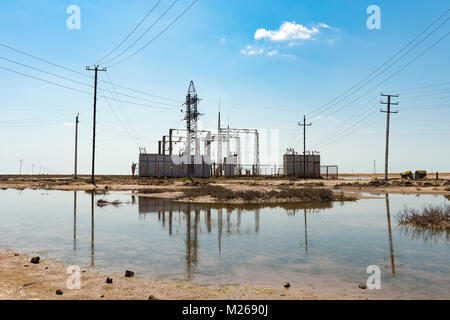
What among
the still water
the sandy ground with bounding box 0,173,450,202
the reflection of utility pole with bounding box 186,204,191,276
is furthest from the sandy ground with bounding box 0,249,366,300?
the sandy ground with bounding box 0,173,450,202

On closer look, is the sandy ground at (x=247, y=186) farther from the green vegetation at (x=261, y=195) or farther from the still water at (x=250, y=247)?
the still water at (x=250, y=247)

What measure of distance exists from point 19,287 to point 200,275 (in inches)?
123

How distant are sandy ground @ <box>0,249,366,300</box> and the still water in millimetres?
378

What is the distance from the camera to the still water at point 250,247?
254 inches

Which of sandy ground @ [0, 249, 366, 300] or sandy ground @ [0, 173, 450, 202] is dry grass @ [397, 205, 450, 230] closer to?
sandy ground @ [0, 249, 366, 300]

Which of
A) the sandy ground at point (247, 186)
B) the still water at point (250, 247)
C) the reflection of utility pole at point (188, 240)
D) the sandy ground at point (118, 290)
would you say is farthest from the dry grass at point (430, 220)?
the sandy ground at point (247, 186)

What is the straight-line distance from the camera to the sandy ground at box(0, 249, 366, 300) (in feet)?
17.3

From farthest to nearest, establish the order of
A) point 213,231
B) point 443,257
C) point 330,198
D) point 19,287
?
point 330,198
point 213,231
point 443,257
point 19,287

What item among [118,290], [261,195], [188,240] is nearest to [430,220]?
[188,240]

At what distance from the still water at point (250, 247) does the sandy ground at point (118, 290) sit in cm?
38

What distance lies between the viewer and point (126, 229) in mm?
11969
